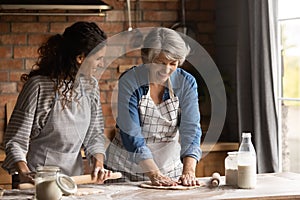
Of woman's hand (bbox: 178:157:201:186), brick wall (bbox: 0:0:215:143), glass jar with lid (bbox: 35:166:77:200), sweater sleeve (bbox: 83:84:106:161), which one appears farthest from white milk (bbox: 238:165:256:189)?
brick wall (bbox: 0:0:215:143)

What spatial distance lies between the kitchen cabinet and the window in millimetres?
342

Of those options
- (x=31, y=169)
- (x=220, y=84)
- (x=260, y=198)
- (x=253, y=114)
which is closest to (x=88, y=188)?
(x=31, y=169)

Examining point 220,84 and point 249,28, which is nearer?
point 249,28

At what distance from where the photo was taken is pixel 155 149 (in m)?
3.04

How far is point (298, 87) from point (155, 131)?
114 cm

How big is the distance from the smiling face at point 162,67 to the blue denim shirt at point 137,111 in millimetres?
56

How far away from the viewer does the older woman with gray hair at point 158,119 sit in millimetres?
2777

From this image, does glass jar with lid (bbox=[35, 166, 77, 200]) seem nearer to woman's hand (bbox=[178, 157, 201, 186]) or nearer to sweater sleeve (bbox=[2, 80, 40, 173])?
sweater sleeve (bbox=[2, 80, 40, 173])

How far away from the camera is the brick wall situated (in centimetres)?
407

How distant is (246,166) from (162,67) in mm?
545

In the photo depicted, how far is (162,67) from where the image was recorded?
9.14 ft

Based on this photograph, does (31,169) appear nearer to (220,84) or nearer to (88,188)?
(88,188)

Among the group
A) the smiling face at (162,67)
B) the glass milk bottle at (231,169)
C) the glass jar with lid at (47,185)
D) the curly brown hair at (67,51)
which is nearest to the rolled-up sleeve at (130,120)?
the smiling face at (162,67)

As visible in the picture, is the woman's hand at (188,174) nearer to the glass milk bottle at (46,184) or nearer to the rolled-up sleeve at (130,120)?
the rolled-up sleeve at (130,120)
